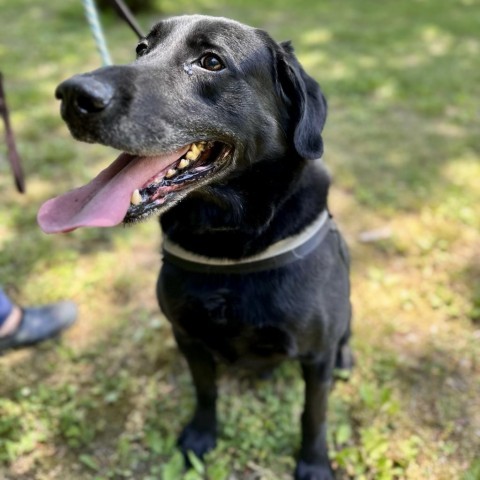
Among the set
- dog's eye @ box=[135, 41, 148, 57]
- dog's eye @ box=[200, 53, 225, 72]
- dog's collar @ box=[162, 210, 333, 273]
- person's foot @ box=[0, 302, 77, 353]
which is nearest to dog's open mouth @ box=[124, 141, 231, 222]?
dog's eye @ box=[200, 53, 225, 72]

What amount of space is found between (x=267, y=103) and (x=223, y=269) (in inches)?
24.1

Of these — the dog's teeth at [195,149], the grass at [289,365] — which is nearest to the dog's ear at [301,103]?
the dog's teeth at [195,149]

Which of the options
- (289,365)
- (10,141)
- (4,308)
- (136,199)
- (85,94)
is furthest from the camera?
(4,308)

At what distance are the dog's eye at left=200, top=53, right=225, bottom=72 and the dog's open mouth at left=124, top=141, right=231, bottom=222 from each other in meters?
0.24

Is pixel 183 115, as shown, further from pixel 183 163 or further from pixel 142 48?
pixel 142 48

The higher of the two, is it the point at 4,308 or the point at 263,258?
the point at 263,258

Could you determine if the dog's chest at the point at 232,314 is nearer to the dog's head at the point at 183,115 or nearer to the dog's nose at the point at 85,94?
the dog's head at the point at 183,115

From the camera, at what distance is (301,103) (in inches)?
72.1

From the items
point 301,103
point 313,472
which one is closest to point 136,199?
point 301,103

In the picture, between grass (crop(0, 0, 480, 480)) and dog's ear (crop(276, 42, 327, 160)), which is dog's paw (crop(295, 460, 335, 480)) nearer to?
grass (crop(0, 0, 480, 480))

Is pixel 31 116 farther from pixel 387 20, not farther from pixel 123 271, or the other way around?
pixel 387 20

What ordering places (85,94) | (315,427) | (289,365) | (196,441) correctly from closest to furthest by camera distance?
A: (85,94) < (315,427) < (196,441) < (289,365)

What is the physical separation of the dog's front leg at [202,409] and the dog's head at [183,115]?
84 centimetres

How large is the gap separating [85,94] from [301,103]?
2.48 ft
